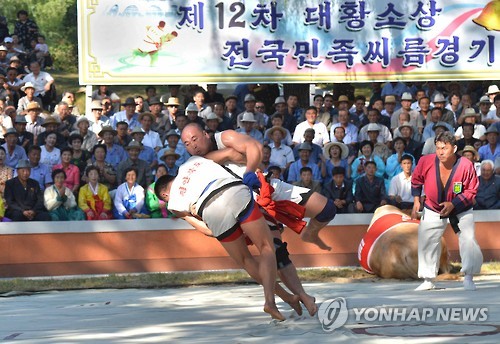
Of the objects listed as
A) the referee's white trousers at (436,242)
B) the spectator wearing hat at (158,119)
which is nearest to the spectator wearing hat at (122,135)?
the spectator wearing hat at (158,119)

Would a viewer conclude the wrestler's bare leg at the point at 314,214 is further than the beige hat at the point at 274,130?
No

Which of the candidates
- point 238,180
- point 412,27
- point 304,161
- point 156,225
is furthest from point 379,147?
point 238,180

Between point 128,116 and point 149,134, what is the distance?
792 millimetres

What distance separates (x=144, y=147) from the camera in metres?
15.6

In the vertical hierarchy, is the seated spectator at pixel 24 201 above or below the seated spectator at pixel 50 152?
below

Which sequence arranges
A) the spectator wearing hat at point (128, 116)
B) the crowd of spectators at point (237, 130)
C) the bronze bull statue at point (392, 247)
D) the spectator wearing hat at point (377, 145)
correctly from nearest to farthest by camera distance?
1. the bronze bull statue at point (392, 247)
2. the crowd of spectators at point (237, 130)
3. the spectator wearing hat at point (377, 145)
4. the spectator wearing hat at point (128, 116)

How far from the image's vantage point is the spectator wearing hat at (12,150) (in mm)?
15094

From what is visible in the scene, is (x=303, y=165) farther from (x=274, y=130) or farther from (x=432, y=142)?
(x=432, y=142)

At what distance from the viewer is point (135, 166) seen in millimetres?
14820

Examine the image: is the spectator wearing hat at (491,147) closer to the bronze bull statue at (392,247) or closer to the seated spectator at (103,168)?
the bronze bull statue at (392,247)

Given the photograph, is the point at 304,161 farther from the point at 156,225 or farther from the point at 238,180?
the point at 238,180

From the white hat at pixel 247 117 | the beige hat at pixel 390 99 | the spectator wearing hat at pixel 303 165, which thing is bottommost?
the spectator wearing hat at pixel 303 165

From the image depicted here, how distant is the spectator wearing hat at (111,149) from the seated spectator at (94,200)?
3.75 feet

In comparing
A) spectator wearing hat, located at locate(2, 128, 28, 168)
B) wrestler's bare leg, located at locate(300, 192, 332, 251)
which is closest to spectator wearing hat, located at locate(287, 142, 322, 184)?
spectator wearing hat, located at locate(2, 128, 28, 168)
